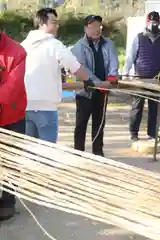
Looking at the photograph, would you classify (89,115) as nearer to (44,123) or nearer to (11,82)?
(44,123)

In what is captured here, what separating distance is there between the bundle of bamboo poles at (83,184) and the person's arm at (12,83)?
2.05ft

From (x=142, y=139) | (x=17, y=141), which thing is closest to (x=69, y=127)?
(x=142, y=139)

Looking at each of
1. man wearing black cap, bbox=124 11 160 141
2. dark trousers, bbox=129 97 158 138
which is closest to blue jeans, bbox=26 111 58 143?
man wearing black cap, bbox=124 11 160 141

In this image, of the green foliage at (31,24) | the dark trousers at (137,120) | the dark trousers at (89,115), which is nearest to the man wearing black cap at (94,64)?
the dark trousers at (89,115)

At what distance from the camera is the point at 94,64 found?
4.98 metres

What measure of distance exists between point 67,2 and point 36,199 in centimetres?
1657

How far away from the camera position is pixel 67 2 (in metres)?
18.2

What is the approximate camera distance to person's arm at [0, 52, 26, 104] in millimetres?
3109

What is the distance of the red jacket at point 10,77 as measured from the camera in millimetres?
3133

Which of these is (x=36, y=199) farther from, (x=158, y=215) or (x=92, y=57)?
(x=92, y=57)

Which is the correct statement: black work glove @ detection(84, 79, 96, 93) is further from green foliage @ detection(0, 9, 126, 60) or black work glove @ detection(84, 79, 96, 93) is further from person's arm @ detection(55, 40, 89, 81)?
green foliage @ detection(0, 9, 126, 60)

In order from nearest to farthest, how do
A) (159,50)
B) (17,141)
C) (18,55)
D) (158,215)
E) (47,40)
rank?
(158,215) < (17,141) < (18,55) < (47,40) < (159,50)

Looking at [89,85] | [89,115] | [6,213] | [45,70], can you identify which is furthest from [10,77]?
[89,115]

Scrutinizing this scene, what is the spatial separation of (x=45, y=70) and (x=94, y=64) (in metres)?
1.15
